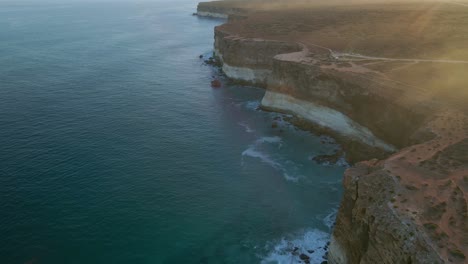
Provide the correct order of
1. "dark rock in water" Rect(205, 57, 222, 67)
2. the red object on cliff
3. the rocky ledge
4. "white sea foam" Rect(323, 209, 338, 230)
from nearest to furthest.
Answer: the rocky ledge < "white sea foam" Rect(323, 209, 338, 230) < the red object on cliff < "dark rock in water" Rect(205, 57, 222, 67)

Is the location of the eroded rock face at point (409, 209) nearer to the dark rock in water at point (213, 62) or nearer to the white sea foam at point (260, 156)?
the white sea foam at point (260, 156)

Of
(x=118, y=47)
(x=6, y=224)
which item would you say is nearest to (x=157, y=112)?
(x=6, y=224)

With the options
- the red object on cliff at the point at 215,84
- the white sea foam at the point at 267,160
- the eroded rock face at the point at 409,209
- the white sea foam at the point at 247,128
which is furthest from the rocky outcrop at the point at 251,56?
the eroded rock face at the point at 409,209

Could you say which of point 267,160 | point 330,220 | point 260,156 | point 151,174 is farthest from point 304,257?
point 151,174

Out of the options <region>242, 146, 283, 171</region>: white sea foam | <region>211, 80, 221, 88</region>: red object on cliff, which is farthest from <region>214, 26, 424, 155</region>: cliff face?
<region>242, 146, 283, 171</region>: white sea foam

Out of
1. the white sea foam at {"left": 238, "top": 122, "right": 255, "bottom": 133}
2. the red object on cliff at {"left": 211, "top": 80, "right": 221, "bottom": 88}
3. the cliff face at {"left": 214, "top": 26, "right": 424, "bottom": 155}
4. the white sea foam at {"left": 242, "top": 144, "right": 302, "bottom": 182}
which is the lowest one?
the white sea foam at {"left": 242, "top": 144, "right": 302, "bottom": 182}

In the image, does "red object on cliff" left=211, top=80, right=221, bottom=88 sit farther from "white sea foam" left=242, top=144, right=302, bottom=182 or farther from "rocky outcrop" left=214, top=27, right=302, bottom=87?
"white sea foam" left=242, top=144, right=302, bottom=182

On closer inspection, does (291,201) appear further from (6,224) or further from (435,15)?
(435,15)
